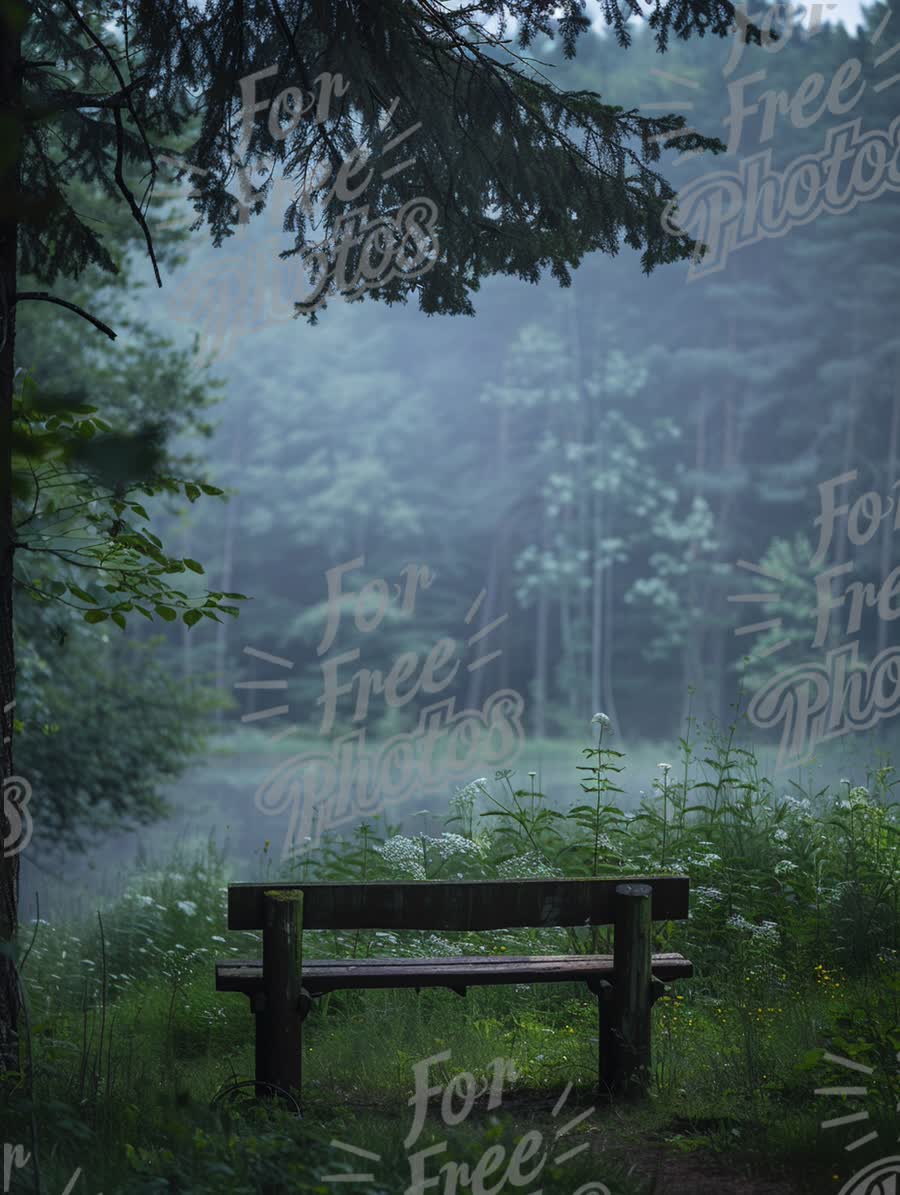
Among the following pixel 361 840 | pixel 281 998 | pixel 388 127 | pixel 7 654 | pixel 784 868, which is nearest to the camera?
pixel 281 998

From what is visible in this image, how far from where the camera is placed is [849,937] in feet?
20.1

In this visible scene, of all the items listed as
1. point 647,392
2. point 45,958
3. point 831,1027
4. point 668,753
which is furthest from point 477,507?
point 831,1027

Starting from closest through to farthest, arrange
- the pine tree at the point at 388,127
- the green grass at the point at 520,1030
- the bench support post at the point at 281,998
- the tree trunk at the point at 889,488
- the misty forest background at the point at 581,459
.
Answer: the green grass at the point at 520,1030 → the bench support post at the point at 281,998 → the pine tree at the point at 388,127 → the tree trunk at the point at 889,488 → the misty forest background at the point at 581,459

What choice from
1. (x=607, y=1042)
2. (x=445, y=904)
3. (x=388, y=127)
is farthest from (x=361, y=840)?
(x=388, y=127)

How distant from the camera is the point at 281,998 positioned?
4422mm

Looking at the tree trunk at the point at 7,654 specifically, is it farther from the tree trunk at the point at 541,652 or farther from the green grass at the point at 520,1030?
the tree trunk at the point at 541,652

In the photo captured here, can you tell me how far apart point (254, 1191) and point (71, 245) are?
4305 mm

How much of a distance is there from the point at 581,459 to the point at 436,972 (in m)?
37.3

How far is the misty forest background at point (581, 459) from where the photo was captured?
36.8 meters

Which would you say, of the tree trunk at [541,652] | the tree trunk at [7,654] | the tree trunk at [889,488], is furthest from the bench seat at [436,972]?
the tree trunk at [541,652]

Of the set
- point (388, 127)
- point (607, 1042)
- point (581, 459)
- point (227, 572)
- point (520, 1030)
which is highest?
point (581, 459)

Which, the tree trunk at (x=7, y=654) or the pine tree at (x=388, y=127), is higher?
the pine tree at (x=388, y=127)

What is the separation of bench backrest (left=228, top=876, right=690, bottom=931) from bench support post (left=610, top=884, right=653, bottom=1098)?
0.08m

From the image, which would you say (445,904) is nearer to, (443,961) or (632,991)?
(443,961)
